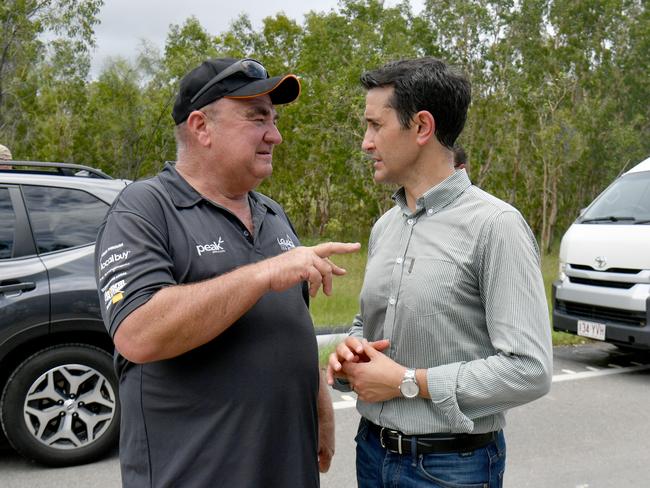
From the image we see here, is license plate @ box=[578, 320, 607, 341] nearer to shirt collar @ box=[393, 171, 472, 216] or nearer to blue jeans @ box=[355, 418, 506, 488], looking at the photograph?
blue jeans @ box=[355, 418, 506, 488]

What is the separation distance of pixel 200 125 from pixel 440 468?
→ 135 centimetres

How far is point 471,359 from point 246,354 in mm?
682

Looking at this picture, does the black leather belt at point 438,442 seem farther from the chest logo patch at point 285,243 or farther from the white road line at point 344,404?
the white road line at point 344,404

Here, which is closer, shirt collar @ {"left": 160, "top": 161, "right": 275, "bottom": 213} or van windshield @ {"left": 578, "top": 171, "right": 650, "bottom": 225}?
shirt collar @ {"left": 160, "top": 161, "right": 275, "bottom": 213}

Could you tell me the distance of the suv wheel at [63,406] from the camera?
14.0ft

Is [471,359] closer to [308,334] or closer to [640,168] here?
[308,334]

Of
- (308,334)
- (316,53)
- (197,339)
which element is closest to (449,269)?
(308,334)

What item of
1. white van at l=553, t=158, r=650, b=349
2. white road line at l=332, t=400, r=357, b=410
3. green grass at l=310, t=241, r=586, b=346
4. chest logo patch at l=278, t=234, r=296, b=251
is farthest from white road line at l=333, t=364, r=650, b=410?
chest logo patch at l=278, t=234, r=296, b=251

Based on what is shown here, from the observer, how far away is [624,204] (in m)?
7.50

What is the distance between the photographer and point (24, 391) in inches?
169

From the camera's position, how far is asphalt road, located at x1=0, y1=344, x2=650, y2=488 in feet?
14.0

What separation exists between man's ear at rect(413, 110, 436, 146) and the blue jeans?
37.9 inches

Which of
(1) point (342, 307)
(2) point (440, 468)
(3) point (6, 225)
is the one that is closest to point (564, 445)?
(2) point (440, 468)

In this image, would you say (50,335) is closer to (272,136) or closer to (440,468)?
(272,136)
